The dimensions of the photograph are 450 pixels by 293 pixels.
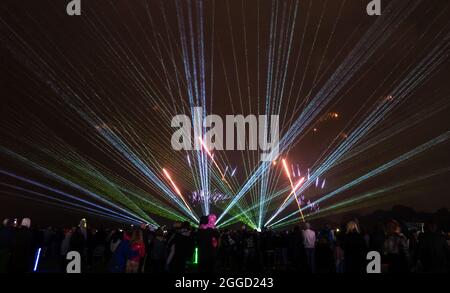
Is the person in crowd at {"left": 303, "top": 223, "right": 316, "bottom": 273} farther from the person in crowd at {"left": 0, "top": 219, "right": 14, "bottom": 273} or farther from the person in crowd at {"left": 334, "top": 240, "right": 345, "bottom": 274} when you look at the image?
the person in crowd at {"left": 0, "top": 219, "right": 14, "bottom": 273}

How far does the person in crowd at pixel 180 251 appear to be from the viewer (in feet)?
29.9

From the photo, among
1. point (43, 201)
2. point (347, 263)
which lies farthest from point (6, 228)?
point (43, 201)

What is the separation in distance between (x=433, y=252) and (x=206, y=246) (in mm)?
4399

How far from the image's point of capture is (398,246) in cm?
962

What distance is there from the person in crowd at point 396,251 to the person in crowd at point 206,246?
3768mm

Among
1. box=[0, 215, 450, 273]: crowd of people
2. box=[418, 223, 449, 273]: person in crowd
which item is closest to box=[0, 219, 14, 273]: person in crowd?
box=[0, 215, 450, 273]: crowd of people

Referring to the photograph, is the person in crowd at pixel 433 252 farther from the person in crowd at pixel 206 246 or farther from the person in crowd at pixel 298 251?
the person in crowd at pixel 298 251

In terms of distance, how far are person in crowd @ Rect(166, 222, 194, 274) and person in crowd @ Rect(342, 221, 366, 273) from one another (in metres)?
4.06

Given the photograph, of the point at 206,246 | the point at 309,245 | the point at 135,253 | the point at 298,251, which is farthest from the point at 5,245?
the point at 309,245

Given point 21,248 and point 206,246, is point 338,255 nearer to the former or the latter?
point 206,246

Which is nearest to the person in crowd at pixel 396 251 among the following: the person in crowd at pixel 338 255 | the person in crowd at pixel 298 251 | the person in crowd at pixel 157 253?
the person in crowd at pixel 338 255

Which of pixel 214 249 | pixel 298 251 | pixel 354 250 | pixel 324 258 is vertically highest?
pixel 214 249

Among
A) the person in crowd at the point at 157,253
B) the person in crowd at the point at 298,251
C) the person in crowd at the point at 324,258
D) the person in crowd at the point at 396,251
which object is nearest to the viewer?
the person in crowd at the point at 396,251

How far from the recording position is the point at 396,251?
31.5 ft
